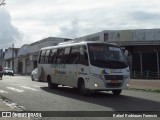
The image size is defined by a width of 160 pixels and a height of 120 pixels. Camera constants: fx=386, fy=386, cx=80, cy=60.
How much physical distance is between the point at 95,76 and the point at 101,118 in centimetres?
680

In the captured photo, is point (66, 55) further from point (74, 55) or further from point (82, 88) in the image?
point (82, 88)

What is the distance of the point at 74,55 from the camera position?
21.0 meters

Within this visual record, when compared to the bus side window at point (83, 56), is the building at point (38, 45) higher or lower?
higher

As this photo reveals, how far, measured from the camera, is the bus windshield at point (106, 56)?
62.0 feet

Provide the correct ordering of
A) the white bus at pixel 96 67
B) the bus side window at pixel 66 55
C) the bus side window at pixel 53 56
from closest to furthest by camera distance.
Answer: the white bus at pixel 96 67, the bus side window at pixel 66 55, the bus side window at pixel 53 56

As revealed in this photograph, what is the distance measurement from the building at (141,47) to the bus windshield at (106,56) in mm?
29704

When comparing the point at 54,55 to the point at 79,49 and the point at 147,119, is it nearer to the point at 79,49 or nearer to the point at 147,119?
the point at 79,49

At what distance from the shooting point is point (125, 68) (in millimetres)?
19266

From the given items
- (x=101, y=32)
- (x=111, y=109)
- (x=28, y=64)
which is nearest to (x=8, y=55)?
(x=28, y=64)

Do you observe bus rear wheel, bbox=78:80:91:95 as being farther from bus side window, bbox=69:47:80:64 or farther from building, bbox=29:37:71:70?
building, bbox=29:37:71:70

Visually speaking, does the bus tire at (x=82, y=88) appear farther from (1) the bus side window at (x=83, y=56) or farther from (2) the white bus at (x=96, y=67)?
(1) the bus side window at (x=83, y=56)

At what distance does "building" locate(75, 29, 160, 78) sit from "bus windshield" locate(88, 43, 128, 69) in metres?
29.7

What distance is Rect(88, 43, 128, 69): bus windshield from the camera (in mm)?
18891

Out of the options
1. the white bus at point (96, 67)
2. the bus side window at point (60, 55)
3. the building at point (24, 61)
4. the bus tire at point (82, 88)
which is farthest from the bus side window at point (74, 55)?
the building at point (24, 61)
